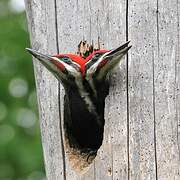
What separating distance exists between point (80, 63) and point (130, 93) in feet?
0.96

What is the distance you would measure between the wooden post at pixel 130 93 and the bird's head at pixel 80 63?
14cm

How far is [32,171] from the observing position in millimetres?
6996

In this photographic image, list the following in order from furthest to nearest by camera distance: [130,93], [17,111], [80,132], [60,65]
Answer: [17,111] → [80,132] → [130,93] → [60,65]

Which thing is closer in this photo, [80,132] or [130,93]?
[130,93]

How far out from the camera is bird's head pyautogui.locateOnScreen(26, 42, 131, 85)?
4.11 meters

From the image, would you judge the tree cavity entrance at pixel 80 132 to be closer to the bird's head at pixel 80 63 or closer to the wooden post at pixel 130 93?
the wooden post at pixel 130 93

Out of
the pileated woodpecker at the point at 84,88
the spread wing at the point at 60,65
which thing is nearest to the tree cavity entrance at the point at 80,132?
the pileated woodpecker at the point at 84,88

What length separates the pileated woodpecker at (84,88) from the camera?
4125mm

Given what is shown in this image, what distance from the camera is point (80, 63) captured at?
4164mm

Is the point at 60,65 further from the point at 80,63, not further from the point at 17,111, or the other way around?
the point at 17,111

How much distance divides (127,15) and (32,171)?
2.94 meters

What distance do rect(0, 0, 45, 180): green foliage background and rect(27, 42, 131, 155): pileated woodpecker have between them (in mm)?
2404

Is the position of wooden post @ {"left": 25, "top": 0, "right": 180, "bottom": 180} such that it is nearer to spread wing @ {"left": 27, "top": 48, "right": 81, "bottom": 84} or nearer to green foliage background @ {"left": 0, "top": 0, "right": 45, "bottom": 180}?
spread wing @ {"left": 27, "top": 48, "right": 81, "bottom": 84}

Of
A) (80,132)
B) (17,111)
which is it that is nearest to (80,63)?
(80,132)
